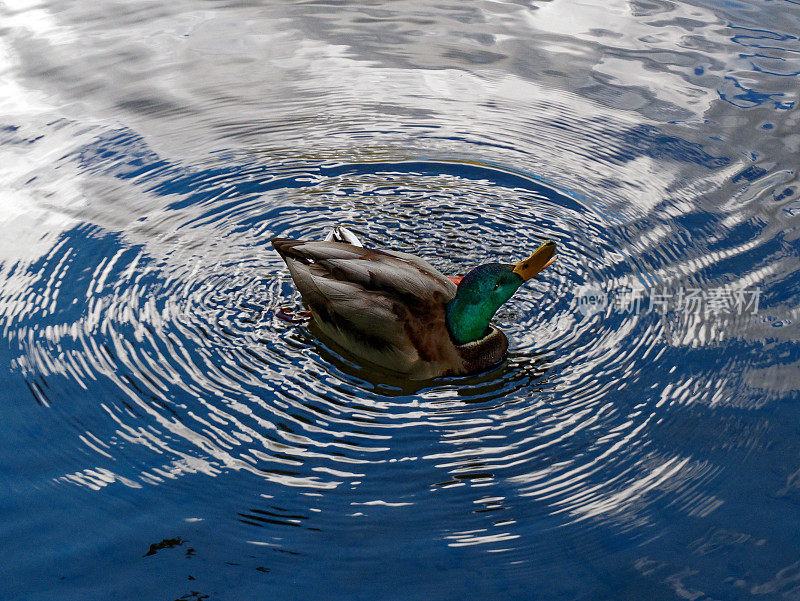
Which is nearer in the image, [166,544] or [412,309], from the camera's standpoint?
[166,544]

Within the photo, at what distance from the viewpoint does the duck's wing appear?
4.57 meters

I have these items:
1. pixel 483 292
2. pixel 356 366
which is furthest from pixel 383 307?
pixel 483 292

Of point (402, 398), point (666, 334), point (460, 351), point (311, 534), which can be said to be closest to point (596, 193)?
point (666, 334)

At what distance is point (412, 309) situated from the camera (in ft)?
15.3

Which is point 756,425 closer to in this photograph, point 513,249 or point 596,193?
point 513,249

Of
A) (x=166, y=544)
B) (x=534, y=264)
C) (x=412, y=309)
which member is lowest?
(x=166, y=544)

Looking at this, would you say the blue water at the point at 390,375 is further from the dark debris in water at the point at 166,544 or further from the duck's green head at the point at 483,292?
the duck's green head at the point at 483,292

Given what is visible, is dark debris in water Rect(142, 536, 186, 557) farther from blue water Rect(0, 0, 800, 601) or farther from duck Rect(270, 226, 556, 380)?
duck Rect(270, 226, 556, 380)

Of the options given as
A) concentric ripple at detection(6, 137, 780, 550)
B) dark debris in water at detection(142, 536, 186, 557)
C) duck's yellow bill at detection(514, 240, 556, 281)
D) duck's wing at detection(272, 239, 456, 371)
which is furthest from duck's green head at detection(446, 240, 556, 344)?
dark debris in water at detection(142, 536, 186, 557)

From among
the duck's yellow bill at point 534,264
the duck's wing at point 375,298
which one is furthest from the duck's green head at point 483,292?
the duck's wing at point 375,298

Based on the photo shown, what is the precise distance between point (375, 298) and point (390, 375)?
0.41 m

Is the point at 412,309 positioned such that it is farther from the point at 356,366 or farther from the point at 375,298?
the point at 356,366

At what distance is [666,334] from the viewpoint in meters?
4.80

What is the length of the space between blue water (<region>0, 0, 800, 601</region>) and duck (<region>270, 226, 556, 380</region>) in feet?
0.39
